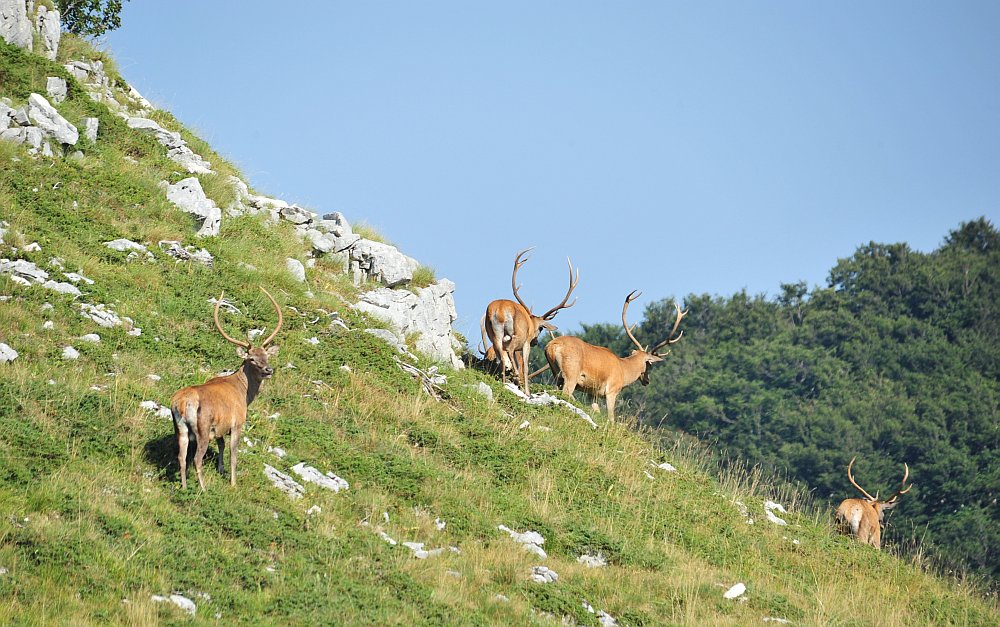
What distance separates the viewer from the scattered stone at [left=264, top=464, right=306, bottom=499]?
12695 mm

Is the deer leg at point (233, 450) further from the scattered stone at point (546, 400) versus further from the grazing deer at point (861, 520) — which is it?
the grazing deer at point (861, 520)

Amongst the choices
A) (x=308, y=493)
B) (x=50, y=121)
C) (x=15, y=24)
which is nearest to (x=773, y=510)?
(x=308, y=493)

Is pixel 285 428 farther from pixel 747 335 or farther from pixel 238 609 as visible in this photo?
pixel 747 335

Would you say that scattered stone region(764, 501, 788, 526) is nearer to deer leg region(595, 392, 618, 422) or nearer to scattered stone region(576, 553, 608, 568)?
deer leg region(595, 392, 618, 422)

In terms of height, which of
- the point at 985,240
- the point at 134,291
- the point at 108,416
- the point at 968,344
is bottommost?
the point at 108,416

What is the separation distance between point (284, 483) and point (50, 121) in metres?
10.5

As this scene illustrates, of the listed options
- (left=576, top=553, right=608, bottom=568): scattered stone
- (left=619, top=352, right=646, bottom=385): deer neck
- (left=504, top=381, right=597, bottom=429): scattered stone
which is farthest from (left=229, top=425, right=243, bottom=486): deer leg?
(left=619, top=352, right=646, bottom=385): deer neck

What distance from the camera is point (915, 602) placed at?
14820 millimetres

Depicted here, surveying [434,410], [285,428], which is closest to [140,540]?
[285,428]

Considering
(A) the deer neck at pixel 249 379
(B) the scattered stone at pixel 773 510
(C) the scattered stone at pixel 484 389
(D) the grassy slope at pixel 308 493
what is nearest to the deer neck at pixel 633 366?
(D) the grassy slope at pixel 308 493

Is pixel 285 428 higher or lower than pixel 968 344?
lower

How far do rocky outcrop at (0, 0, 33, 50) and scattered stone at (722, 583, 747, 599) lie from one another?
56.4ft

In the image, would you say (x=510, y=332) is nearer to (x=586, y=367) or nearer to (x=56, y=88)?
(x=586, y=367)

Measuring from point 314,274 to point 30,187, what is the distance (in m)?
5.25
